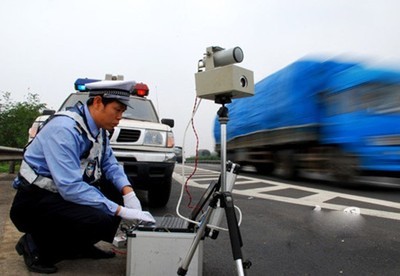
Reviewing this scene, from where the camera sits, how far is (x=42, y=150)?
2568mm

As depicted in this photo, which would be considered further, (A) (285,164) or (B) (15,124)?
(B) (15,124)

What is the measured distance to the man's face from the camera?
2654mm

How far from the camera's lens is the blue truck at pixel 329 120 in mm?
7695

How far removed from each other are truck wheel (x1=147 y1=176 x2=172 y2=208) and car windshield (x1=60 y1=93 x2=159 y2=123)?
3.80 ft

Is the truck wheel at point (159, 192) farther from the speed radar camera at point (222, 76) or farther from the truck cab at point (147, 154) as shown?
the speed radar camera at point (222, 76)

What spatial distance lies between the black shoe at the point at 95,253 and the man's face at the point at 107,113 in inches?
40.9

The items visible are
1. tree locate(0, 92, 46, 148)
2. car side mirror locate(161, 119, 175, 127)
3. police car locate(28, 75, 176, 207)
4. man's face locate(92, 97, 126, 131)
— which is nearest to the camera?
man's face locate(92, 97, 126, 131)

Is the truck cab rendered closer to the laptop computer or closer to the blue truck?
the laptop computer

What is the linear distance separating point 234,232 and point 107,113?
3.94 ft

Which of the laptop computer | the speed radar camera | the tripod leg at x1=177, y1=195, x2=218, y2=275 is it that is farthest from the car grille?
the tripod leg at x1=177, y1=195, x2=218, y2=275

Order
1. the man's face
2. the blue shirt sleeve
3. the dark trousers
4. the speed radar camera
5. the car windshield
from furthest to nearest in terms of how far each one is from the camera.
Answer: the car windshield → the man's face → the dark trousers → the blue shirt sleeve → the speed radar camera

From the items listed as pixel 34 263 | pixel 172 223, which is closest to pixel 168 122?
pixel 172 223

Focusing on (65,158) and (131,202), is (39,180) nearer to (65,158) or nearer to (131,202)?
(65,158)

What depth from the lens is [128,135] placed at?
16.4 ft
